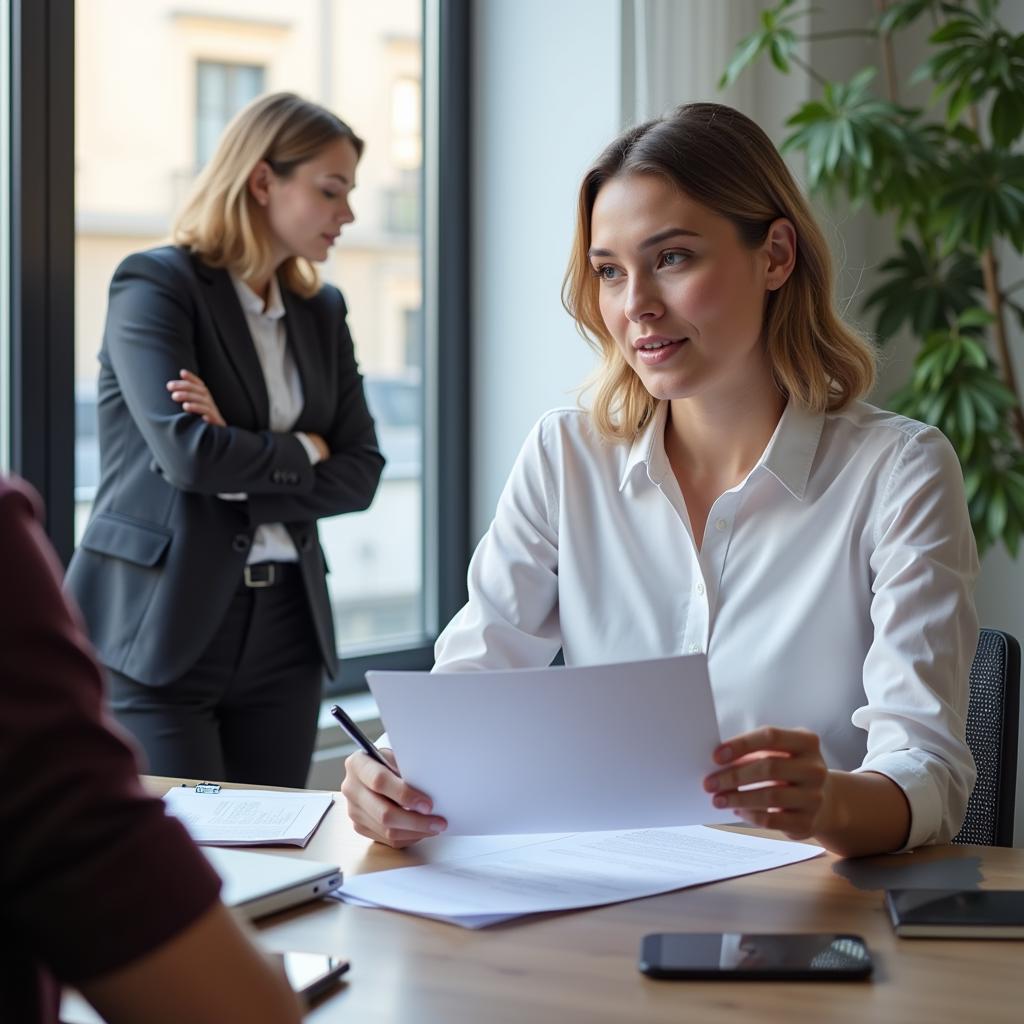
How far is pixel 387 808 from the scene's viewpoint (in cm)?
141

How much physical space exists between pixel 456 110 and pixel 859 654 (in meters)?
2.62

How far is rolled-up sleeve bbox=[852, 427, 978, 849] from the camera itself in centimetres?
150

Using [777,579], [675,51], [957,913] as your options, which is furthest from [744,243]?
[675,51]

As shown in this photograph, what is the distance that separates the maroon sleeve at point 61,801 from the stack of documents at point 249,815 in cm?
77

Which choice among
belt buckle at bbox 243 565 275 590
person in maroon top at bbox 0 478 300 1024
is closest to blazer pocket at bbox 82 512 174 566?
belt buckle at bbox 243 565 275 590

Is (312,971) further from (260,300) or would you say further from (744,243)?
(260,300)

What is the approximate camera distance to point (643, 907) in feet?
4.11

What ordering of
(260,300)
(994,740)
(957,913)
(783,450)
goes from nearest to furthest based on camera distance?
(957,913) → (994,740) → (783,450) → (260,300)

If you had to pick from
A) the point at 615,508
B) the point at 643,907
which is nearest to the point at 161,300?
the point at 615,508

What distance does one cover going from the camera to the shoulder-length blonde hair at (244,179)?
2.74 metres

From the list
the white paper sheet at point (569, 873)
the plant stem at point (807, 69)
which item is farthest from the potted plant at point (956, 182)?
the white paper sheet at point (569, 873)

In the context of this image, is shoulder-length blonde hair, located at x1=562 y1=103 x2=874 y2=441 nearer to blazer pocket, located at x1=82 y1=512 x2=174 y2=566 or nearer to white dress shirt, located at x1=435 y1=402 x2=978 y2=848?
white dress shirt, located at x1=435 y1=402 x2=978 y2=848

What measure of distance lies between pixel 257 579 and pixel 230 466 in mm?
256

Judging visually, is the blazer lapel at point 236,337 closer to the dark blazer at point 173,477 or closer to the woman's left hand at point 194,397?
the dark blazer at point 173,477
